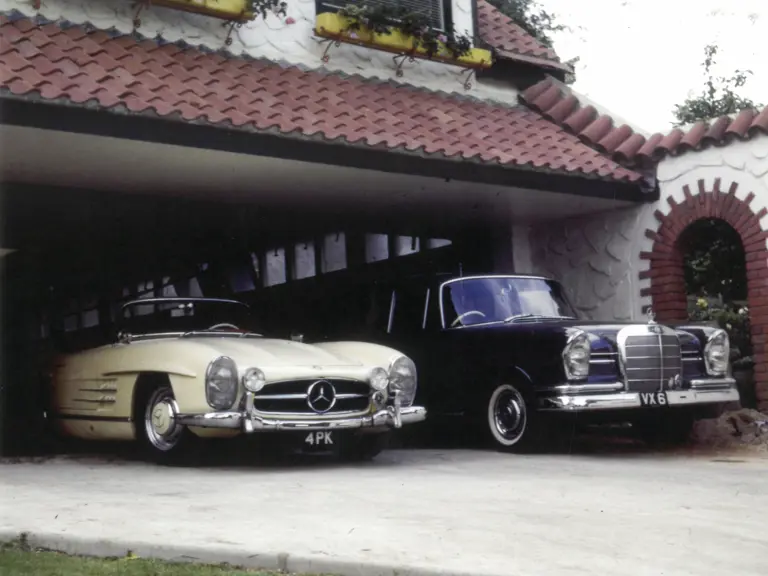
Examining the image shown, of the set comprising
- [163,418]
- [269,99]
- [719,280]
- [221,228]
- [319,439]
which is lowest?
[319,439]

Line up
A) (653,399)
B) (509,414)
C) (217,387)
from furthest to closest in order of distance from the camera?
(509,414) < (653,399) < (217,387)

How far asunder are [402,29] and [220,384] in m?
5.46

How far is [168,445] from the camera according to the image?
7539mm

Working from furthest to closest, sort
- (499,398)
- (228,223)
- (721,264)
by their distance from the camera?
(721,264) → (228,223) → (499,398)

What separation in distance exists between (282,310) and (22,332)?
4.34 metres

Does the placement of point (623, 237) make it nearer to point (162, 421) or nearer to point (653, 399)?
point (653, 399)

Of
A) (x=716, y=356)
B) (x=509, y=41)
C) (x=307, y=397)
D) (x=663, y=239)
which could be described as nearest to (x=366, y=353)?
(x=307, y=397)

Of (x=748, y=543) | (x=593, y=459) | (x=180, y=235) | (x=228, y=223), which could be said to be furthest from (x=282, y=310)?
(x=748, y=543)

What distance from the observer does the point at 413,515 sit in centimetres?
517

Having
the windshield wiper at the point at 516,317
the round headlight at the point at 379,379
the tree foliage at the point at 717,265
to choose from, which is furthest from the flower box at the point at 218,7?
the tree foliage at the point at 717,265

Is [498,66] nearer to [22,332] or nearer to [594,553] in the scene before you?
[22,332]

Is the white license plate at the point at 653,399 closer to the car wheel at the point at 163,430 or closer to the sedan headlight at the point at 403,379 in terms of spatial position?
the sedan headlight at the point at 403,379

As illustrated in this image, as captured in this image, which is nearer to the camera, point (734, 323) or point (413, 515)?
point (413, 515)

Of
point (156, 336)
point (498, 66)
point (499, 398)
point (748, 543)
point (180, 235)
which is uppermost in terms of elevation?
point (498, 66)
